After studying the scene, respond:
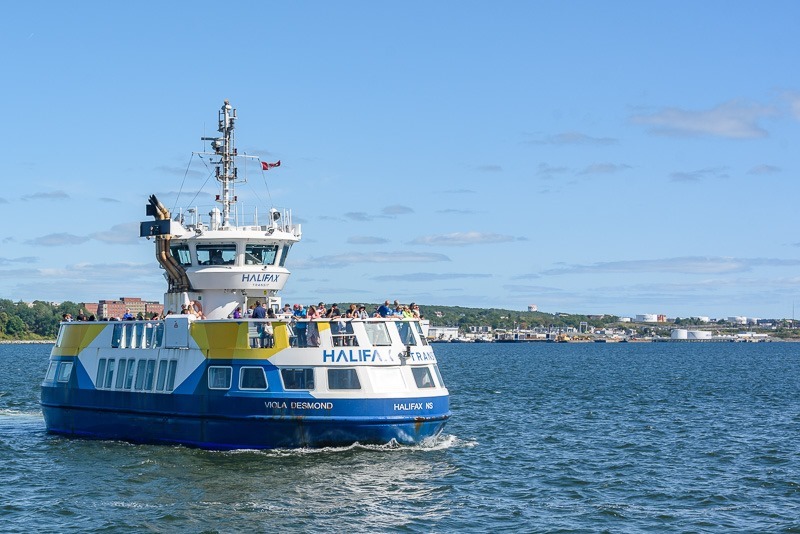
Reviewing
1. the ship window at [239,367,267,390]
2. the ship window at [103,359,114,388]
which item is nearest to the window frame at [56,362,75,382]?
the ship window at [103,359,114,388]

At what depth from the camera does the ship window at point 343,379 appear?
32.7 metres

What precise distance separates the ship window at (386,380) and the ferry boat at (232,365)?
0.04 metres

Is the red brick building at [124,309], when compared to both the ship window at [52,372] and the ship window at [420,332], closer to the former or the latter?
the ship window at [52,372]

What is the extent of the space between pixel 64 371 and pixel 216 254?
7.40 metres

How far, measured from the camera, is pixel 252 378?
1318 inches

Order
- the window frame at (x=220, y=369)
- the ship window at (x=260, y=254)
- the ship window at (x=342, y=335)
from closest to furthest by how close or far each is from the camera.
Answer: the ship window at (x=342, y=335) < the window frame at (x=220, y=369) < the ship window at (x=260, y=254)

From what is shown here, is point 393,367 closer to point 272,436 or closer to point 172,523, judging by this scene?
point 272,436

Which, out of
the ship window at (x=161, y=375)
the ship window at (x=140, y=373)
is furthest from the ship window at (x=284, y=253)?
the ship window at (x=140, y=373)

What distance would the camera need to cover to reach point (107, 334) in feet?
129

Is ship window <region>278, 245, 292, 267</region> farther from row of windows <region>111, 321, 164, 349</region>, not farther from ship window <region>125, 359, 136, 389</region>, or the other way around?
ship window <region>125, 359, 136, 389</region>

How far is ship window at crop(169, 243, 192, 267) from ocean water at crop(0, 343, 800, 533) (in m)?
6.55

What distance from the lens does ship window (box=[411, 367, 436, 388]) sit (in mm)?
33750

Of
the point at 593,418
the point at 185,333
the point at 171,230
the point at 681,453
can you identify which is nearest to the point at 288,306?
the point at 185,333

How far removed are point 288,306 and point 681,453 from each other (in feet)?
44.7
